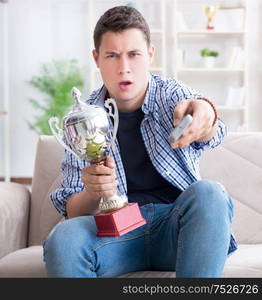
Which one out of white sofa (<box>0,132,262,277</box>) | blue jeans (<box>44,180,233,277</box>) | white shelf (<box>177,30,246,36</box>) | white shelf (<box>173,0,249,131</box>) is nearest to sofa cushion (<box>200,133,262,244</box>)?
white sofa (<box>0,132,262,277</box>)

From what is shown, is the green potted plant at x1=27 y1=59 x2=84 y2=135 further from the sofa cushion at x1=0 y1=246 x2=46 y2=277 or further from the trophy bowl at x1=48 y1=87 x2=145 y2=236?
the trophy bowl at x1=48 y1=87 x2=145 y2=236

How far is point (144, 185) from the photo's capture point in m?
1.67

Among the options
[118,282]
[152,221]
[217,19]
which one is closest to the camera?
[118,282]

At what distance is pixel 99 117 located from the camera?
1420 mm

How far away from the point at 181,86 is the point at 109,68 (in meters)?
0.22

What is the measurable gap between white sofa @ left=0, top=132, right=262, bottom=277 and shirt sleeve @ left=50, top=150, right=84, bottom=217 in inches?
9.3

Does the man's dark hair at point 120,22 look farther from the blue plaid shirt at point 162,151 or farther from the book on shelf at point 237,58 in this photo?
the book on shelf at point 237,58

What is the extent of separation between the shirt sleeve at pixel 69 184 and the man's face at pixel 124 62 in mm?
216

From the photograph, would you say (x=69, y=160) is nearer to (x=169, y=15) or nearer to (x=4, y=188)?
(x=4, y=188)

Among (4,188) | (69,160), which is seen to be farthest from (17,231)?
(69,160)

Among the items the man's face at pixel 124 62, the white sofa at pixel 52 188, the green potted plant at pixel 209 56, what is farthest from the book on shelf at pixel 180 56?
the man's face at pixel 124 62

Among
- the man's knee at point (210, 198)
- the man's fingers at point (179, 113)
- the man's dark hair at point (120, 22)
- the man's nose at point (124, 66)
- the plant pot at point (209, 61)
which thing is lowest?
the man's knee at point (210, 198)

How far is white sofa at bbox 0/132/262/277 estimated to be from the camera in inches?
75.7

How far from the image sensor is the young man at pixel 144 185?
137 cm
